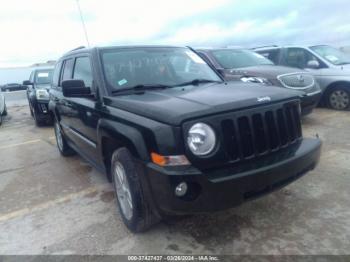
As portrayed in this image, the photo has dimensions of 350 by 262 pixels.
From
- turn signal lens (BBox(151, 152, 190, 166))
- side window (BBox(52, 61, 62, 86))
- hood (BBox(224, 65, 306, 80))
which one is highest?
side window (BBox(52, 61, 62, 86))

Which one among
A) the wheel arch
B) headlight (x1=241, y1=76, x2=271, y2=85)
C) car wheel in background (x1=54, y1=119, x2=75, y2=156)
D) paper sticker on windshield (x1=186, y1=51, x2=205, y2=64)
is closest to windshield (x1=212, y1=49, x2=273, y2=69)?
headlight (x1=241, y1=76, x2=271, y2=85)

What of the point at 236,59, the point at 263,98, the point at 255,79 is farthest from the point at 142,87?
the point at 236,59

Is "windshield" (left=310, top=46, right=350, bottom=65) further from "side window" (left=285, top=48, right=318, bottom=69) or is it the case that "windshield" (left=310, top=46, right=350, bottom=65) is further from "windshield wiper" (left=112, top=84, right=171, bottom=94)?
"windshield wiper" (left=112, top=84, right=171, bottom=94)

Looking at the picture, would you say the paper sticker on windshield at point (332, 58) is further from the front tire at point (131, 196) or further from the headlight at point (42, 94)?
the headlight at point (42, 94)

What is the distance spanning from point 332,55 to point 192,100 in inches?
285

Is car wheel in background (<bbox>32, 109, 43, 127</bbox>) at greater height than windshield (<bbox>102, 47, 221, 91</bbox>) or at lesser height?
lesser

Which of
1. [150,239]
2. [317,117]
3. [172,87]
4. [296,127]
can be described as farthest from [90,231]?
[317,117]

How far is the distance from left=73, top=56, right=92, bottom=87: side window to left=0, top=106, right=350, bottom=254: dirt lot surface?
1.44 meters

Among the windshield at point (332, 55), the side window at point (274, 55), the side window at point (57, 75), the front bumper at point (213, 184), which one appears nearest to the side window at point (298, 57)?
the windshield at point (332, 55)

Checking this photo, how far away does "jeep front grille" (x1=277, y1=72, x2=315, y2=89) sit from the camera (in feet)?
21.4

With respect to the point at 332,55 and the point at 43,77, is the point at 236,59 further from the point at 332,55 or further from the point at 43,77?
the point at 43,77

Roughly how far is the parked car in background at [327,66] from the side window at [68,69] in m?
5.83

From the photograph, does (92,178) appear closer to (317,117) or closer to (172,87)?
(172,87)

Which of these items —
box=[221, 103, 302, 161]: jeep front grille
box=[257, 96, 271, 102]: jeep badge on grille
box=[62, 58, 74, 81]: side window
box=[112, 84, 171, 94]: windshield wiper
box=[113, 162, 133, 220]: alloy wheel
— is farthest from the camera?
box=[62, 58, 74, 81]: side window
